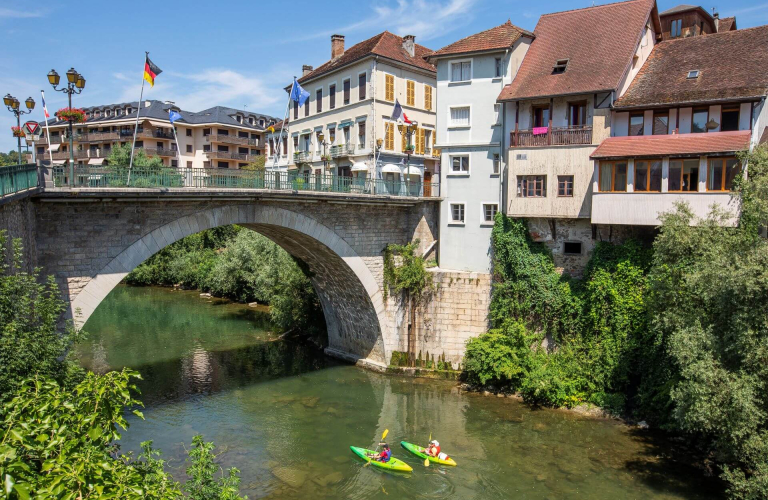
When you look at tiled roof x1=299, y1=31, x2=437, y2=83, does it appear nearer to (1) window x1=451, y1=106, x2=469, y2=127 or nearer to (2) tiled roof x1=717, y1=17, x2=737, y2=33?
(1) window x1=451, y1=106, x2=469, y2=127

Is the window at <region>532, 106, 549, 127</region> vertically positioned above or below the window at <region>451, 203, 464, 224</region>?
above

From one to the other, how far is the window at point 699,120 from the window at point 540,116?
5.22 m

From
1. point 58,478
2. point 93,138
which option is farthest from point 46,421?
point 93,138

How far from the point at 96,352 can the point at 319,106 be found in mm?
18041

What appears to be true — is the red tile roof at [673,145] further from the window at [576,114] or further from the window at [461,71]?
the window at [461,71]

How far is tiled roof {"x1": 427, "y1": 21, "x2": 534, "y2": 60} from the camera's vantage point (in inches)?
966

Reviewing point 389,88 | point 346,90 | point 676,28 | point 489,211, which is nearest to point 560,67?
point 489,211

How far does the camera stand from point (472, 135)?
2527 cm

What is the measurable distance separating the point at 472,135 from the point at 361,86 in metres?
8.73

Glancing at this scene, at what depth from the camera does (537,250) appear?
23.3 m

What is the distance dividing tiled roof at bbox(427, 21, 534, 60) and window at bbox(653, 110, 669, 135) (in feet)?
21.7

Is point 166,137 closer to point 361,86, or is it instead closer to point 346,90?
point 346,90

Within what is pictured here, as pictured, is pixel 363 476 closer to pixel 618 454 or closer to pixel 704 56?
pixel 618 454

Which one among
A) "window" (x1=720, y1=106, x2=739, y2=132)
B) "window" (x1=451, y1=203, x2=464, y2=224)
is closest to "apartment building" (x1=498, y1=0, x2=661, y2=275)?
"window" (x1=451, y1=203, x2=464, y2=224)
